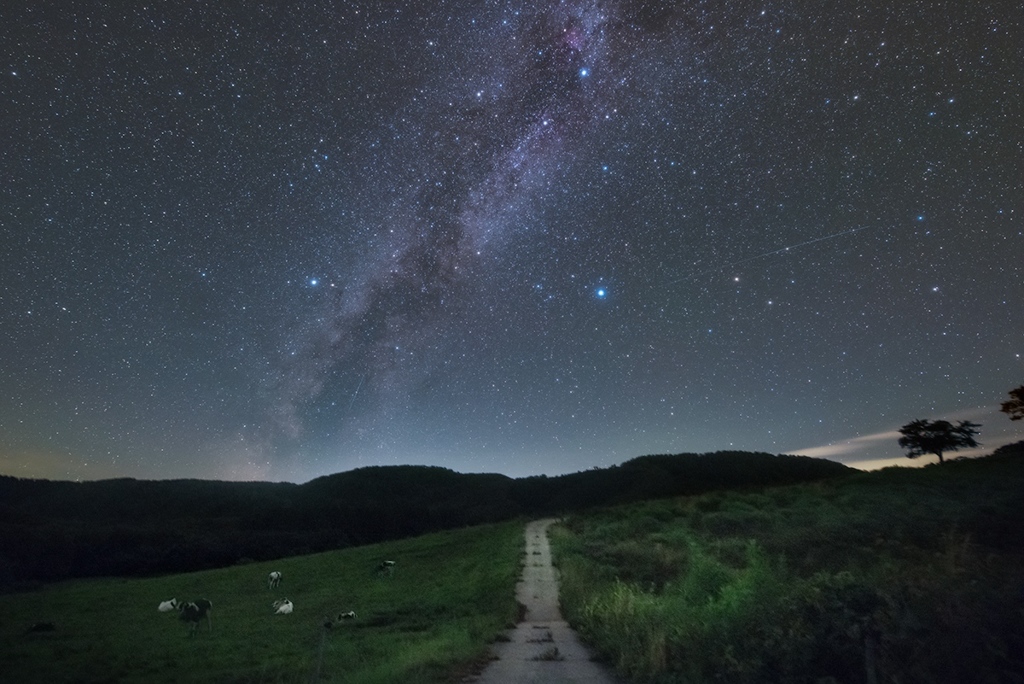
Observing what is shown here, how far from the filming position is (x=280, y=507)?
116 metres

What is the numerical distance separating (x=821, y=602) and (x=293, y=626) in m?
21.4

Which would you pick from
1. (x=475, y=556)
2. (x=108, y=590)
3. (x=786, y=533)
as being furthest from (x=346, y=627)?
(x=108, y=590)

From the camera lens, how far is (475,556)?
34.8 m

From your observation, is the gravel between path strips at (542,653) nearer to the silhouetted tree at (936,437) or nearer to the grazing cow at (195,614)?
the grazing cow at (195,614)

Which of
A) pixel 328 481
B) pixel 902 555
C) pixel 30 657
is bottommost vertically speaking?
pixel 30 657

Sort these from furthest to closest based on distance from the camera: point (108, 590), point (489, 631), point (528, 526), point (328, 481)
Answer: point (328, 481) → point (528, 526) → point (108, 590) → point (489, 631)

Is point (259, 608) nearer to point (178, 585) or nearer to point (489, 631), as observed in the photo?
point (178, 585)

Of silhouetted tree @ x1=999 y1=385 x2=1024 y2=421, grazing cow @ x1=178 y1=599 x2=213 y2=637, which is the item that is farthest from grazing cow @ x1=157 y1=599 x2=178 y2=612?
→ silhouetted tree @ x1=999 y1=385 x2=1024 y2=421

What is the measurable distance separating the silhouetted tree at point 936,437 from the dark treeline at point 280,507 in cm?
1308

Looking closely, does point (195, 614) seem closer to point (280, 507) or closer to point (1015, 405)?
point (1015, 405)

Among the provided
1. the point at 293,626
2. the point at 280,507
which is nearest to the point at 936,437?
the point at 293,626

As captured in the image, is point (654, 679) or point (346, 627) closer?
point (654, 679)

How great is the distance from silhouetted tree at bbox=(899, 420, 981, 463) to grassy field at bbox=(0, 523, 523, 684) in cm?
4431

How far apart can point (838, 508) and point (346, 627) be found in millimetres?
27213
